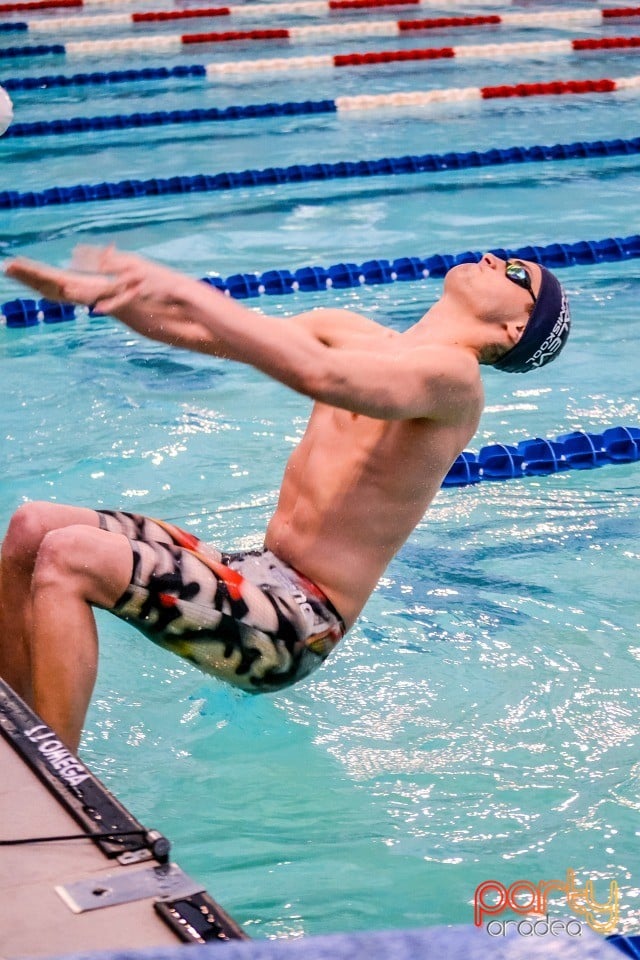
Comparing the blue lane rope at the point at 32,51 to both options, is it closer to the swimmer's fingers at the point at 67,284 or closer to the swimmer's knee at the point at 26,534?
the swimmer's knee at the point at 26,534

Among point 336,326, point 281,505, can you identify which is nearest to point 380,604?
point 281,505

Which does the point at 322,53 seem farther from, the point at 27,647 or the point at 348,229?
the point at 27,647

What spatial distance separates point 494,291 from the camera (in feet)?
10.2

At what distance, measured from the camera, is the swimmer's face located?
Answer: 10.1 feet

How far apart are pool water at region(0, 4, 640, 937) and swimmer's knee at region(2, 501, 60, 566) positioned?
644mm

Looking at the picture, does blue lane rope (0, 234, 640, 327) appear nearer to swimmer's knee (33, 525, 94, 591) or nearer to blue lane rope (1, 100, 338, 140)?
swimmer's knee (33, 525, 94, 591)

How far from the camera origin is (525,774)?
3152 millimetres

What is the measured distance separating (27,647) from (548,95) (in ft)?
29.6

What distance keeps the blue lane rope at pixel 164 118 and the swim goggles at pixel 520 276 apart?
729 centimetres

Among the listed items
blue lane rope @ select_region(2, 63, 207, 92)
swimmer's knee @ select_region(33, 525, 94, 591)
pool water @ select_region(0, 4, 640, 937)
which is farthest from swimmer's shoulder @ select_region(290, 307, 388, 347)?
blue lane rope @ select_region(2, 63, 207, 92)

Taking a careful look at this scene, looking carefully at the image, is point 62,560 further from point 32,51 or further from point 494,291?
point 32,51

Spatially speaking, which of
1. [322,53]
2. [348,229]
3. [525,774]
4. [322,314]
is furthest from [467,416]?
[322,53]

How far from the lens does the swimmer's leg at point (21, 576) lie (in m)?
2.76

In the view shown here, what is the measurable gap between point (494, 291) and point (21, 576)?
3.99ft
